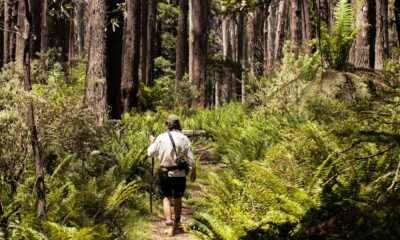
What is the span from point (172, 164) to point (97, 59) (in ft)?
14.4

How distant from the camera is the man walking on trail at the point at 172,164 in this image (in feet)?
22.6

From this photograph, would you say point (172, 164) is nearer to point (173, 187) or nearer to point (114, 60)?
point (173, 187)

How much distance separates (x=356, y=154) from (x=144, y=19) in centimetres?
1840

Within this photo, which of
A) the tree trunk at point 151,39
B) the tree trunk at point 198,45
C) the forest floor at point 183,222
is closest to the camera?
the forest floor at point 183,222

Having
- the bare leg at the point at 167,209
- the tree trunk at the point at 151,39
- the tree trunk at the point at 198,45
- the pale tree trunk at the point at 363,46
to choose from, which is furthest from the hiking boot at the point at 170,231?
the tree trunk at the point at 151,39

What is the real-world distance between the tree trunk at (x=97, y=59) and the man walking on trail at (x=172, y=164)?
11.7 ft

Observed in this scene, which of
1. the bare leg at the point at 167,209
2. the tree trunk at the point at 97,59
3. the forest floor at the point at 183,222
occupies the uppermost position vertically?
the tree trunk at the point at 97,59

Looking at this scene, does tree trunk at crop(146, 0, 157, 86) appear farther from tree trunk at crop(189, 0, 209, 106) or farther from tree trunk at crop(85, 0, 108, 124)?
tree trunk at crop(85, 0, 108, 124)

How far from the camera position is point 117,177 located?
26.8 ft

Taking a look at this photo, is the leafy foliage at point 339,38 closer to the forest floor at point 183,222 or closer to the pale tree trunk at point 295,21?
the forest floor at point 183,222

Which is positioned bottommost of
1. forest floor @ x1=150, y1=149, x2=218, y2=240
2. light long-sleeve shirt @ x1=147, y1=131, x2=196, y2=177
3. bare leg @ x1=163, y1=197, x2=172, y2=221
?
forest floor @ x1=150, y1=149, x2=218, y2=240

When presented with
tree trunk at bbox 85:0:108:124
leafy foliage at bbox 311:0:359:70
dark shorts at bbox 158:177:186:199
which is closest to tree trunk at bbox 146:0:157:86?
tree trunk at bbox 85:0:108:124

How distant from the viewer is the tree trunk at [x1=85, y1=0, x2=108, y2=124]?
405 inches

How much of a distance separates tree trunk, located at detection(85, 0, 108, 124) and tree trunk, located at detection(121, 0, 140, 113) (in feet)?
18.9
